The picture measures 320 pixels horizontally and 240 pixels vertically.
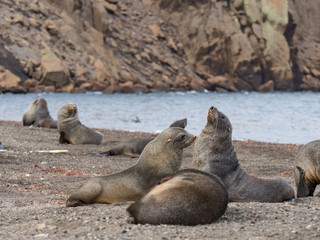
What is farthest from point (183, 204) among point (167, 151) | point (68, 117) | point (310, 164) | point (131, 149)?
point (68, 117)

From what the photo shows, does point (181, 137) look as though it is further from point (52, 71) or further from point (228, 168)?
point (52, 71)

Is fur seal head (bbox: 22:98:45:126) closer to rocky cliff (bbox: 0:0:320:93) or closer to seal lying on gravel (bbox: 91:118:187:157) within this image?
seal lying on gravel (bbox: 91:118:187:157)

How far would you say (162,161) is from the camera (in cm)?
755

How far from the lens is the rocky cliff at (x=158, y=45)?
47725mm

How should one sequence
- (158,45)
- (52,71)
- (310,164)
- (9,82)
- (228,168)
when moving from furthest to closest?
(158,45), (52,71), (9,82), (310,164), (228,168)

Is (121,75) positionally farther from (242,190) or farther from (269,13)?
(242,190)

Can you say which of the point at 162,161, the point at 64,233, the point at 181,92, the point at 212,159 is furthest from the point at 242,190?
the point at 181,92

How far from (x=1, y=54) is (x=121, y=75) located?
1196 cm

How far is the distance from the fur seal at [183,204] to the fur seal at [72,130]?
32.9 ft

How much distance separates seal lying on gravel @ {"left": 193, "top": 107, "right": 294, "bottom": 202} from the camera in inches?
307

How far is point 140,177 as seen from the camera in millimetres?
7449

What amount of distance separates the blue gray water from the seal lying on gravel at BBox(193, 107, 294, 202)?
50.1 feet

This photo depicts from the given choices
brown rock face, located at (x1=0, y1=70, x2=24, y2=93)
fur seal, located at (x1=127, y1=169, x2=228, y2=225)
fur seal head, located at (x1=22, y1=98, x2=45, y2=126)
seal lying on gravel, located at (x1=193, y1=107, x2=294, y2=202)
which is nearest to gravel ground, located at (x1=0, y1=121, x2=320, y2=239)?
fur seal, located at (x1=127, y1=169, x2=228, y2=225)

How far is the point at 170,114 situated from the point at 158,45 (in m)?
29.4
